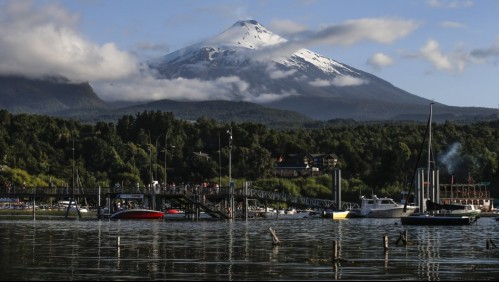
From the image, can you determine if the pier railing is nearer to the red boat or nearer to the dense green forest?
the red boat

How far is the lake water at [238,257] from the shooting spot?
39.1 m

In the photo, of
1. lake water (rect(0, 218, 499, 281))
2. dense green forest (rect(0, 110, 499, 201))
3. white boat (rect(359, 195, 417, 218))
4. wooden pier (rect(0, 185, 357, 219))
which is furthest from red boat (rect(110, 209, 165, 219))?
lake water (rect(0, 218, 499, 281))

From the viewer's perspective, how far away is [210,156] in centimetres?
17525

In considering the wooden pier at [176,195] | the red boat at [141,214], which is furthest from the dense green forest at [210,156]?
the red boat at [141,214]

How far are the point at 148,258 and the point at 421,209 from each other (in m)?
62.0

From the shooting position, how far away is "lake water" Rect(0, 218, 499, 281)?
128ft

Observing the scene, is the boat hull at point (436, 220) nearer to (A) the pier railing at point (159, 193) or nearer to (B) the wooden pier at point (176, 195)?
(B) the wooden pier at point (176, 195)

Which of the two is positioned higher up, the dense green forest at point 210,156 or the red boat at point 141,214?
the dense green forest at point 210,156

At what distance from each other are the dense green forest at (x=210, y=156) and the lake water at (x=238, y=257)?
79.0 meters

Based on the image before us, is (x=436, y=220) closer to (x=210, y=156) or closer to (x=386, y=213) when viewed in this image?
(x=386, y=213)

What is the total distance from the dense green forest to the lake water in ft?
259

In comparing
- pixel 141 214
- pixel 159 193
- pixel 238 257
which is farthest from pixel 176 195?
pixel 238 257

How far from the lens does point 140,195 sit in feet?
351

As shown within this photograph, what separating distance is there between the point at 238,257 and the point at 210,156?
128m
